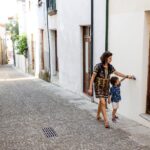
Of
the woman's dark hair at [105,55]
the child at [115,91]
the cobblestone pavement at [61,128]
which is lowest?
the cobblestone pavement at [61,128]

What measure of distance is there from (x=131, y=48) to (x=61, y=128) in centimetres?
250

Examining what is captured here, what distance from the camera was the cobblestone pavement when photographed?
Answer: 237 inches

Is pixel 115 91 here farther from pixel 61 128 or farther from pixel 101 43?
pixel 101 43

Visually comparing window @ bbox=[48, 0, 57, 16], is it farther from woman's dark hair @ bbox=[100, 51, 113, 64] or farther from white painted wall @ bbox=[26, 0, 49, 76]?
woman's dark hair @ bbox=[100, 51, 113, 64]

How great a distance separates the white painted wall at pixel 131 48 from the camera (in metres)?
6.97

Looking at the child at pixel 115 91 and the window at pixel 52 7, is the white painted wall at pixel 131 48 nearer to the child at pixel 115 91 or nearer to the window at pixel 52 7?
the child at pixel 115 91

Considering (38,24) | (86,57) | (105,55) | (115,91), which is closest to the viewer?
(105,55)

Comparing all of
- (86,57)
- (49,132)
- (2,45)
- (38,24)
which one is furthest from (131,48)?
(2,45)

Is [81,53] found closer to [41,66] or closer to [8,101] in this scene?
[8,101]

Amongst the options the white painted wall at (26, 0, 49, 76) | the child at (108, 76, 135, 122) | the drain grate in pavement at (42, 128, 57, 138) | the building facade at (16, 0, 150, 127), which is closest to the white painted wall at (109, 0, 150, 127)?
the building facade at (16, 0, 150, 127)

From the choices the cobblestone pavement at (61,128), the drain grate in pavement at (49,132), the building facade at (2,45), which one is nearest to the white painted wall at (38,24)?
the cobblestone pavement at (61,128)

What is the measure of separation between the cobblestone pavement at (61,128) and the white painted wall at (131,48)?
1.56 ft

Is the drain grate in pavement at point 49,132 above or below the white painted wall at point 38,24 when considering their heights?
below

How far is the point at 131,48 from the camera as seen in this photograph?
738cm
